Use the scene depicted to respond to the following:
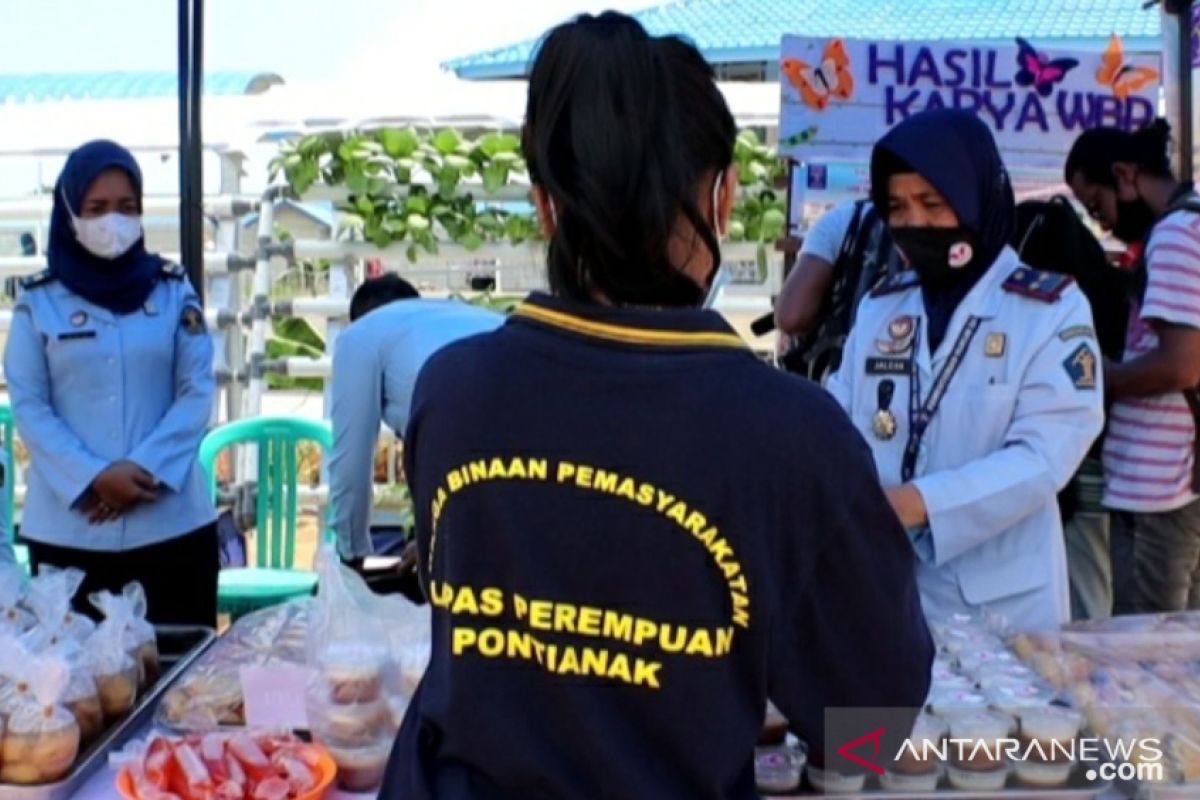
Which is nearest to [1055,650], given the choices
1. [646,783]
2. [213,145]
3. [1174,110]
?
[646,783]

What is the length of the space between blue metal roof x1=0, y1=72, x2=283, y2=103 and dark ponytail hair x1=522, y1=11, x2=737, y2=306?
6542 mm

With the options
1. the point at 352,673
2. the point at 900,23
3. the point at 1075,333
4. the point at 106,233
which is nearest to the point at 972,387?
the point at 1075,333

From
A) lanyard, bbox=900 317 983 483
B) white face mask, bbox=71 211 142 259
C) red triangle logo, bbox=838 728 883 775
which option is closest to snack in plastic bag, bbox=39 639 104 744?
red triangle logo, bbox=838 728 883 775

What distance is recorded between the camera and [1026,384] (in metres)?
2.05

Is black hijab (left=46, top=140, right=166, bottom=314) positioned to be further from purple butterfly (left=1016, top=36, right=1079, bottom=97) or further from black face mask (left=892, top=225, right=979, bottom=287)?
purple butterfly (left=1016, top=36, right=1079, bottom=97)

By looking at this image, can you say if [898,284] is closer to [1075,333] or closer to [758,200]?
[1075,333]

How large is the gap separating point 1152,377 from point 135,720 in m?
2.45

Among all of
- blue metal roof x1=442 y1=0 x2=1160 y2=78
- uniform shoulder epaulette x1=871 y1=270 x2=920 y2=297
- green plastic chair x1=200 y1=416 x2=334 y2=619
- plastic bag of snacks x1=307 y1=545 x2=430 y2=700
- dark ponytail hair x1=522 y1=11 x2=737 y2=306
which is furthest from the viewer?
blue metal roof x1=442 y1=0 x2=1160 y2=78

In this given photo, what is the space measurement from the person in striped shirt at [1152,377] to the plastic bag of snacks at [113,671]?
2.41 meters

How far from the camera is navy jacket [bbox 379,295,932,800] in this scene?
95cm

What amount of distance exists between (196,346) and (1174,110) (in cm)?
306

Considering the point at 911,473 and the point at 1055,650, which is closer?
the point at 1055,650

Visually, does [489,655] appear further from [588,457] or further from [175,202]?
[175,202]

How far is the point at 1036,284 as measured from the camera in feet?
6.88
